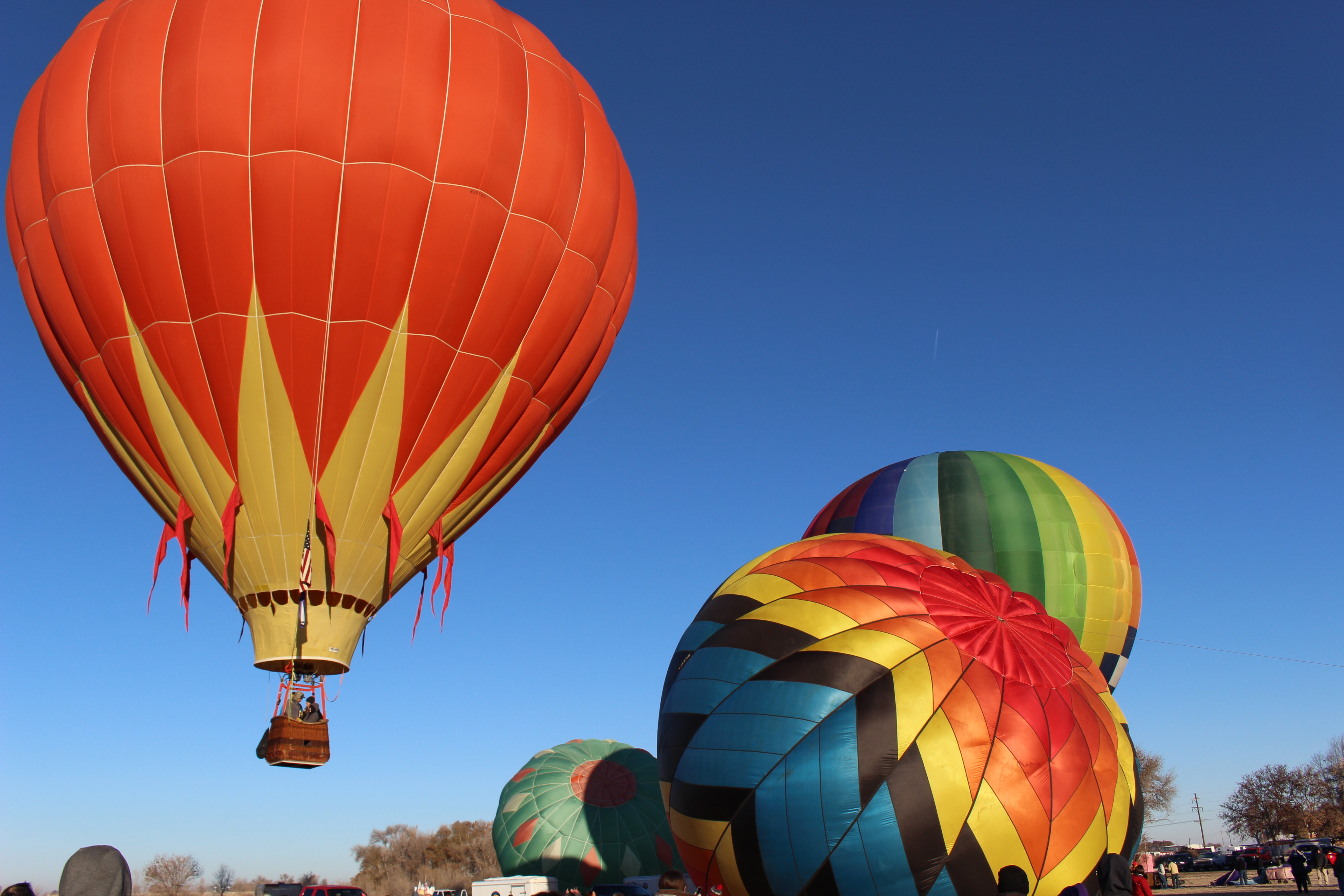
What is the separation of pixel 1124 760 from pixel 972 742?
2123 millimetres

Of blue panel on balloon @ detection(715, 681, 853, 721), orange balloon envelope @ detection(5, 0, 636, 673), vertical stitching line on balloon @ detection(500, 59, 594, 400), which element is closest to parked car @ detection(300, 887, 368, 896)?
orange balloon envelope @ detection(5, 0, 636, 673)

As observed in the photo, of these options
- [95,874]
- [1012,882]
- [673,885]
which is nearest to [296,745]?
[673,885]

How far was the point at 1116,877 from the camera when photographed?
514cm

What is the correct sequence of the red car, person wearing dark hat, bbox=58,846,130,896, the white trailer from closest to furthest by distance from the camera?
person wearing dark hat, bbox=58,846,130,896 < the white trailer < the red car

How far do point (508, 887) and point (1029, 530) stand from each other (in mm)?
9646

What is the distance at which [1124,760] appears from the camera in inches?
360

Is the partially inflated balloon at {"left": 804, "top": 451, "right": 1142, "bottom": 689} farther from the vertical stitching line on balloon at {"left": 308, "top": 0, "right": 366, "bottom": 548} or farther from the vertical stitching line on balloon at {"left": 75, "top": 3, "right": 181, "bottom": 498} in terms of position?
the vertical stitching line on balloon at {"left": 75, "top": 3, "right": 181, "bottom": 498}

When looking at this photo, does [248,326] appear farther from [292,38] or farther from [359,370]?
[292,38]

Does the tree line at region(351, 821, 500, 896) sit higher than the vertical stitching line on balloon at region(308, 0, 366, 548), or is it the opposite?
the vertical stitching line on balloon at region(308, 0, 366, 548)

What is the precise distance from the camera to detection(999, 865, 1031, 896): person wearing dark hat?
136 inches

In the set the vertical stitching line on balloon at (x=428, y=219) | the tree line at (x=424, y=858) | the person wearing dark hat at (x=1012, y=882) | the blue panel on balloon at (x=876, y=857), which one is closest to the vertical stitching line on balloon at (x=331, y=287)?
the vertical stitching line on balloon at (x=428, y=219)

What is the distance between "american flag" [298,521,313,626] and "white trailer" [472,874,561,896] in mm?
7957

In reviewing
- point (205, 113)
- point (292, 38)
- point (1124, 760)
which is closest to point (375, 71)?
point (292, 38)

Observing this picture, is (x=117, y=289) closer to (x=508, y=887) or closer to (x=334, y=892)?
(x=334, y=892)
